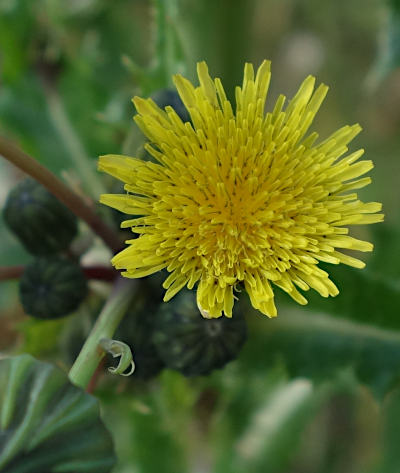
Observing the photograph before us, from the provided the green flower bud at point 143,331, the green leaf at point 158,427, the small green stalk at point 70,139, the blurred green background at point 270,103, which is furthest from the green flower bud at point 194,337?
the small green stalk at point 70,139

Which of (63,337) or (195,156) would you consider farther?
(63,337)

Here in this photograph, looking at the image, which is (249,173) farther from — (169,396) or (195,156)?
(169,396)

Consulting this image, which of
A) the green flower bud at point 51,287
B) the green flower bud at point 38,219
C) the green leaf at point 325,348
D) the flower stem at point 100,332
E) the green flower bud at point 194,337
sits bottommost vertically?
the green leaf at point 325,348

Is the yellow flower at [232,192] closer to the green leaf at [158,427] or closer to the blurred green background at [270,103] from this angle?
the blurred green background at [270,103]

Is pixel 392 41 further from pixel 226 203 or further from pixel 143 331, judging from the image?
pixel 143 331

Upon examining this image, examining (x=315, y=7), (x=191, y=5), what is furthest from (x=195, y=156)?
(x=315, y=7)

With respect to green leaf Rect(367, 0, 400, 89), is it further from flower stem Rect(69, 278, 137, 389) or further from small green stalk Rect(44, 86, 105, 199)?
flower stem Rect(69, 278, 137, 389)
